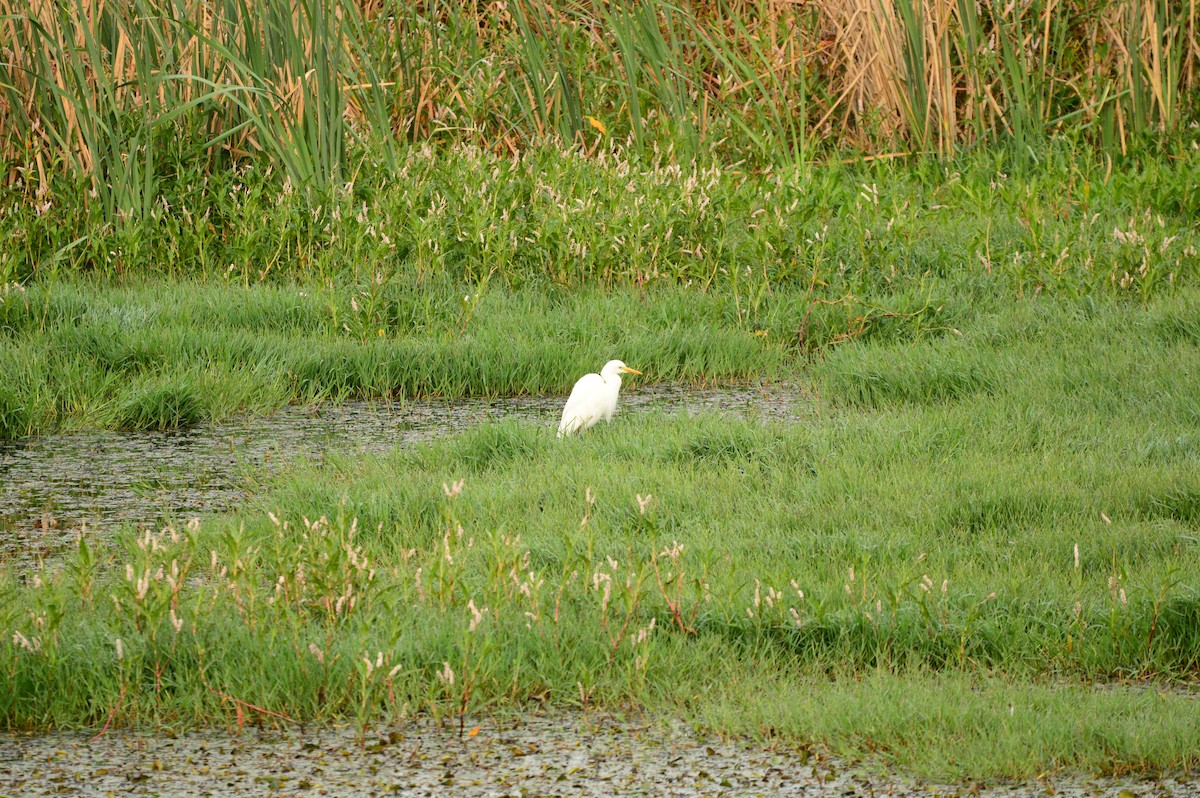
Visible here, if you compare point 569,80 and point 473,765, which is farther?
point 569,80

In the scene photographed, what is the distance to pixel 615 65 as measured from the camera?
8.69m

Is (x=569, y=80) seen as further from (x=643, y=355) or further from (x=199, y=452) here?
(x=199, y=452)

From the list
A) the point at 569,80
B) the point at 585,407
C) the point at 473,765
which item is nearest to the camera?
the point at 473,765

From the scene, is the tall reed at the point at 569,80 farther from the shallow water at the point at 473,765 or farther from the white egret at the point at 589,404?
the shallow water at the point at 473,765

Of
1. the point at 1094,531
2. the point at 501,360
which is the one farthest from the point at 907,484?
the point at 501,360

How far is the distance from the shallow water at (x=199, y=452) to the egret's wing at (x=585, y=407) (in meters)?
0.39

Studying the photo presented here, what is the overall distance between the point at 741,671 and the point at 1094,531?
1200 millimetres

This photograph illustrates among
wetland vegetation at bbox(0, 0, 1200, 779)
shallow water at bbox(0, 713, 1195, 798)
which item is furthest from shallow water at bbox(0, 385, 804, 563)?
shallow water at bbox(0, 713, 1195, 798)

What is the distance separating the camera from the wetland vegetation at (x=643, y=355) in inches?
121

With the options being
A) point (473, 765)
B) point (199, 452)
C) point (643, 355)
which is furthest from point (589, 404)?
point (473, 765)

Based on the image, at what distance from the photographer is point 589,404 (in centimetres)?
494

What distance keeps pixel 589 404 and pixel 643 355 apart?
1113 mm

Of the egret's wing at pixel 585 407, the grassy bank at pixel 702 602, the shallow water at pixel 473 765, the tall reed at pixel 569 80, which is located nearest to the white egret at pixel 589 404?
the egret's wing at pixel 585 407

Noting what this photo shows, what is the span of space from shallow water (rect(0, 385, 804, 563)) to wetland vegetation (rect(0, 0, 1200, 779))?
13 centimetres
